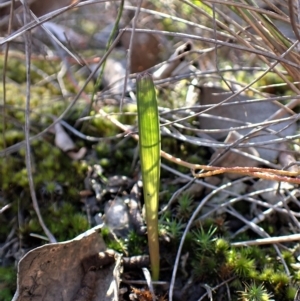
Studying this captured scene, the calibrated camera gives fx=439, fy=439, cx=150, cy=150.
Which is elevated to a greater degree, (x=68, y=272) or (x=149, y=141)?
(x=149, y=141)

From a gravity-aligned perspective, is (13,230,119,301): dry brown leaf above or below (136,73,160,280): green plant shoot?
below

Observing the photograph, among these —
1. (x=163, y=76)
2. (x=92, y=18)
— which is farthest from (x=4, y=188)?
(x=92, y=18)

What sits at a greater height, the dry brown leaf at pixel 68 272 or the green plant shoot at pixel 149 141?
the green plant shoot at pixel 149 141

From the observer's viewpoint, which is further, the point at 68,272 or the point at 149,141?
the point at 68,272

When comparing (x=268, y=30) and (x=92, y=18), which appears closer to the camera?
(x=268, y=30)

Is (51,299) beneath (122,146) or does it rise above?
beneath

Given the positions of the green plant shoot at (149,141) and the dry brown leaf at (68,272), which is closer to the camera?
the green plant shoot at (149,141)

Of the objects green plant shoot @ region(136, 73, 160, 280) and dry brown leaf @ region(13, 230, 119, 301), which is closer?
green plant shoot @ region(136, 73, 160, 280)

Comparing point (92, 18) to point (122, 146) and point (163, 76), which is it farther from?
point (122, 146)
